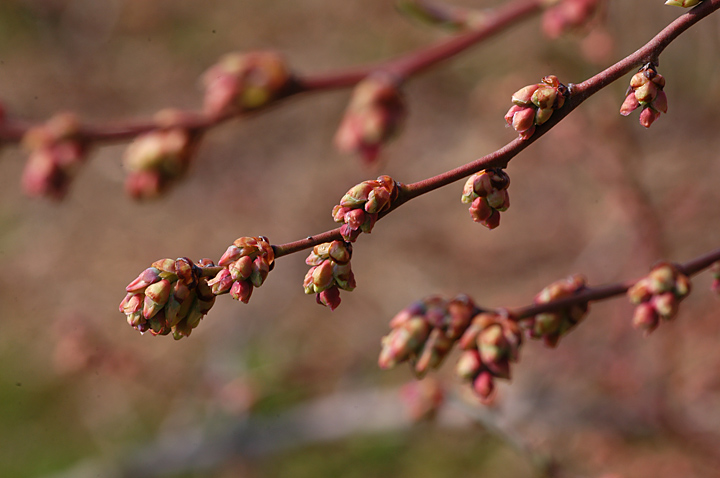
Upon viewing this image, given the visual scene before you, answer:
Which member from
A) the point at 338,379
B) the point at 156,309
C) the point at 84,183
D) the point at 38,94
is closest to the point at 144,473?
the point at 338,379

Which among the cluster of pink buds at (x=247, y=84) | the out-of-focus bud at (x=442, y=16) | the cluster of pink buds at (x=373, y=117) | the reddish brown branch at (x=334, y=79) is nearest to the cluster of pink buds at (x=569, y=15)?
the reddish brown branch at (x=334, y=79)

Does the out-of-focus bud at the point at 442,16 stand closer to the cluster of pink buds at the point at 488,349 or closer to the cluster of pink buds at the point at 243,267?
the cluster of pink buds at the point at 488,349

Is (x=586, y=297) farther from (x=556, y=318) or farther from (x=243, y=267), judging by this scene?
(x=243, y=267)

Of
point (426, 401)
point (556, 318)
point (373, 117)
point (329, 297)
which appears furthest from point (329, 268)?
point (426, 401)

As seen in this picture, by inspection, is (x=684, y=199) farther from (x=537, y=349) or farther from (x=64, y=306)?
(x=64, y=306)

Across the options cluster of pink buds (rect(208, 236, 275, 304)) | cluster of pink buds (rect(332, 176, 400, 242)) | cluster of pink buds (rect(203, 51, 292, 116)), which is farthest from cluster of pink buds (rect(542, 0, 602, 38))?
cluster of pink buds (rect(208, 236, 275, 304))

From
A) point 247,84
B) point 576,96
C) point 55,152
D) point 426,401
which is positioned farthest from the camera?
point 426,401

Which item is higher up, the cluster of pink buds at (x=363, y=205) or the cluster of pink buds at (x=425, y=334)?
the cluster of pink buds at (x=363, y=205)
